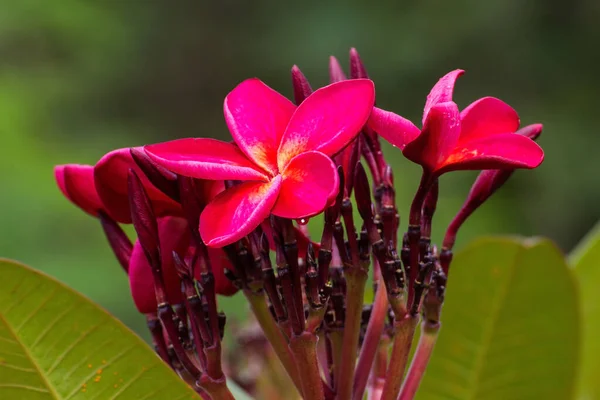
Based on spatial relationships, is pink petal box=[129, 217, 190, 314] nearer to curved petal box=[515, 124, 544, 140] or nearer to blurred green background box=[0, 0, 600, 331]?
curved petal box=[515, 124, 544, 140]

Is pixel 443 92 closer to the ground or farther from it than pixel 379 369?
farther from it

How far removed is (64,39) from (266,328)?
120 inches

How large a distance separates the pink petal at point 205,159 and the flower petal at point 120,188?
4 cm

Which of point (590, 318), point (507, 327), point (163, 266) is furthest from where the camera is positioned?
point (590, 318)

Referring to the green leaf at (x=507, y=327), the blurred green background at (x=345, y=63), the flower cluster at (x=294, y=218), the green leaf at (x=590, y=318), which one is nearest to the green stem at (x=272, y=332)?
the flower cluster at (x=294, y=218)

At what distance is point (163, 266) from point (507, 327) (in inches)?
8.2

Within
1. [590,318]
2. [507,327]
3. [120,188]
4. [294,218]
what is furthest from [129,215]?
[590,318]

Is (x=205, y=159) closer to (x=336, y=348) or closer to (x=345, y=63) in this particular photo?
(x=336, y=348)

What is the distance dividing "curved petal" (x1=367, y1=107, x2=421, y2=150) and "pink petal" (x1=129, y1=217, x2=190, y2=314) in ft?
0.45

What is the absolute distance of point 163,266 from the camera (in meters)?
0.47

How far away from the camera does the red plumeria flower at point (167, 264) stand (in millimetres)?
475

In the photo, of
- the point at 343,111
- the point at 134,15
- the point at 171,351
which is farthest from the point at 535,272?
the point at 134,15

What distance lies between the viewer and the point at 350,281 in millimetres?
474

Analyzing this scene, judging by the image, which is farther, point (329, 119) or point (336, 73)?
point (336, 73)
